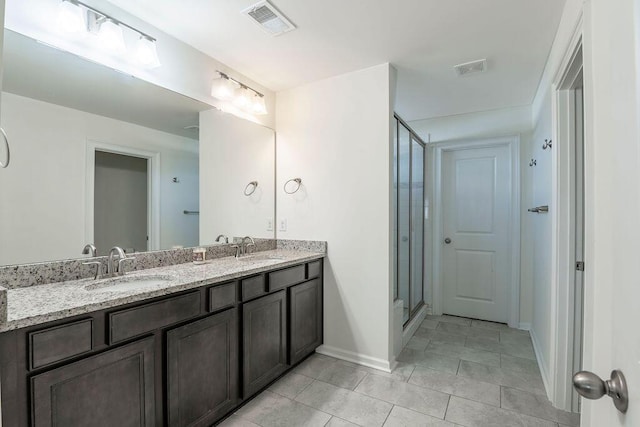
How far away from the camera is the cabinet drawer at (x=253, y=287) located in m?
1.91

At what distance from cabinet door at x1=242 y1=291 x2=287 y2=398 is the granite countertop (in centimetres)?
25

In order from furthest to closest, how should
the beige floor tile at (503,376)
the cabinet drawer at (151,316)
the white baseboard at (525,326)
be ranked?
the white baseboard at (525,326) → the beige floor tile at (503,376) → the cabinet drawer at (151,316)

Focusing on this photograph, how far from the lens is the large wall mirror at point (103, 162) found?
147cm

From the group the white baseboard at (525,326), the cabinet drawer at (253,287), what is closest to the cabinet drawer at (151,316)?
the cabinet drawer at (253,287)

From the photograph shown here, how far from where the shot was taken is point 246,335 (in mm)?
1918

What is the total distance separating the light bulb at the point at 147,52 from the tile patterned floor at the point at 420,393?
2211 mm

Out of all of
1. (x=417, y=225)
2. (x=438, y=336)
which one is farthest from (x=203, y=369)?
(x=417, y=225)

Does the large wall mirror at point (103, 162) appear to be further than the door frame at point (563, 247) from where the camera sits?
No

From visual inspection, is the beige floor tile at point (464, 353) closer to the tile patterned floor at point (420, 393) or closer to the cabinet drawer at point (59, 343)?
the tile patterned floor at point (420, 393)

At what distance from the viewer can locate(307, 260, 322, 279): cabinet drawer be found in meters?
2.53

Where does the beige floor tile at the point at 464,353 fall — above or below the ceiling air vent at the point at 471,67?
below

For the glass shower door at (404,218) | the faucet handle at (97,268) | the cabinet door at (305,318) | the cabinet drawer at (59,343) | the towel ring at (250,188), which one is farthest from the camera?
the glass shower door at (404,218)

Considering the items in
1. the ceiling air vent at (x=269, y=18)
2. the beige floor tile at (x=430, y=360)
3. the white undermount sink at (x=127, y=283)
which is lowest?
the beige floor tile at (x=430, y=360)

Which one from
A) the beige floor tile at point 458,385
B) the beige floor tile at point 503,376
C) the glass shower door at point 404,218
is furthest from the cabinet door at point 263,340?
the beige floor tile at point 503,376
